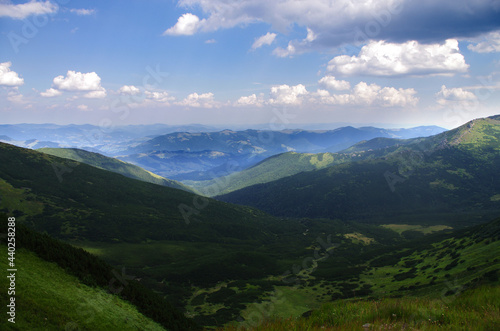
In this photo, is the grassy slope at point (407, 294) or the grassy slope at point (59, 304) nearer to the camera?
the grassy slope at point (407, 294)

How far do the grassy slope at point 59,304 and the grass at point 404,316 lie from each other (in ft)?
29.9

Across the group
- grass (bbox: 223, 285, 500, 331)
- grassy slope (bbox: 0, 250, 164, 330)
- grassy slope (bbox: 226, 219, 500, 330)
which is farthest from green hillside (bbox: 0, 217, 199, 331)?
grass (bbox: 223, 285, 500, 331)

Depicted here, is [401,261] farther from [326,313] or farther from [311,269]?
[326,313]

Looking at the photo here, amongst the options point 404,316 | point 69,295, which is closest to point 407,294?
point 404,316

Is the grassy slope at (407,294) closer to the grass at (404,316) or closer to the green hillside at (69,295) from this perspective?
the grass at (404,316)

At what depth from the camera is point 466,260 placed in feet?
227

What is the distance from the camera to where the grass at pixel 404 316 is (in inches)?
328

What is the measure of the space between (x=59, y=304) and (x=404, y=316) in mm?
16569

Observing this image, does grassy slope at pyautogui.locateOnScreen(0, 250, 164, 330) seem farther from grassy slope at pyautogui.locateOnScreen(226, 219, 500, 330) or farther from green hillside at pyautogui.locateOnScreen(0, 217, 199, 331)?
grassy slope at pyautogui.locateOnScreen(226, 219, 500, 330)

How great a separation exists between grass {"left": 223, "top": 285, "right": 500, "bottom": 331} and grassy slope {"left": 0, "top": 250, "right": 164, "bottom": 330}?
9.12m

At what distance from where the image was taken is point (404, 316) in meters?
9.95

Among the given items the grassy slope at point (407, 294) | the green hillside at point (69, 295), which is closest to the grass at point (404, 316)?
the grassy slope at point (407, 294)

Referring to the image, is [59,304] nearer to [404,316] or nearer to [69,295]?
[69,295]

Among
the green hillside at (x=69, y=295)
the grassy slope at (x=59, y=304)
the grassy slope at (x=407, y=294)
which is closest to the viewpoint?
the grassy slope at (x=407, y=294)
